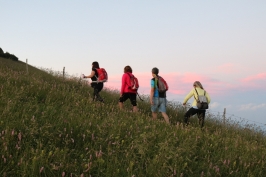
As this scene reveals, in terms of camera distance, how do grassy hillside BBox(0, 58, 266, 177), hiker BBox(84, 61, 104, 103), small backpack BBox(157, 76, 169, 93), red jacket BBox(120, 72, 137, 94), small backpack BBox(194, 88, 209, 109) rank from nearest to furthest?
grassy hillside BBox(0, 58, 266, 177) → small backpack BBox(194, 88, 209, 109) → small backpack BBox(157, 76, 169, 93) → red jacket BBox(120, 72, 137, 94) → hiker BBox(84, 61, 104, 103)

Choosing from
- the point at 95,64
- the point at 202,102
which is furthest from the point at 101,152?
the point at 95,64

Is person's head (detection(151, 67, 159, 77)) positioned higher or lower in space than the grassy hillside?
higher

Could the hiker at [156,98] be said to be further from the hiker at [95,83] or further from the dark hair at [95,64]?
the dark hair at [95,64]

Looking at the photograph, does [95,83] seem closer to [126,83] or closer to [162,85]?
[126,83]

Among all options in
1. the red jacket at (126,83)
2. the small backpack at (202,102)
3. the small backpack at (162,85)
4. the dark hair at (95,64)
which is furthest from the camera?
the dark hair at (95,64)

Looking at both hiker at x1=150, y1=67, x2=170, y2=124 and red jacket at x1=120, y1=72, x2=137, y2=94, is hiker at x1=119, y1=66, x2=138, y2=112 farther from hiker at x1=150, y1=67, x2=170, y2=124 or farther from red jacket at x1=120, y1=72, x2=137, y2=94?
hiker at x1=150, y1=67, x2=170, y2=124

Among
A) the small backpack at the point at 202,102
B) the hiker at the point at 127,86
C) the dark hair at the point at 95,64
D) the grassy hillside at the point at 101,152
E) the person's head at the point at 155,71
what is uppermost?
the dark hair at the point at 95,64

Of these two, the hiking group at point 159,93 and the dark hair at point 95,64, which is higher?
the dark hair at point 95,64

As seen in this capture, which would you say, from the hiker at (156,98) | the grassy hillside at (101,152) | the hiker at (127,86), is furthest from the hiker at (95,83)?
the grassy hillside at (101,152)

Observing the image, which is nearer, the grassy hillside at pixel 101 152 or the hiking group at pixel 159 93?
the grassy hillside at pixel 101 152

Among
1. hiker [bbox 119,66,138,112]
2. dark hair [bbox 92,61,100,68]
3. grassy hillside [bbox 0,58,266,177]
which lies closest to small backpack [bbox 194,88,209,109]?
hiker [bbox 119,66,138,112]

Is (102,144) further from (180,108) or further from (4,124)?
(180,108)

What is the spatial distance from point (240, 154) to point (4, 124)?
160 inches

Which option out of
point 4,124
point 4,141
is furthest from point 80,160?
point 4,124
